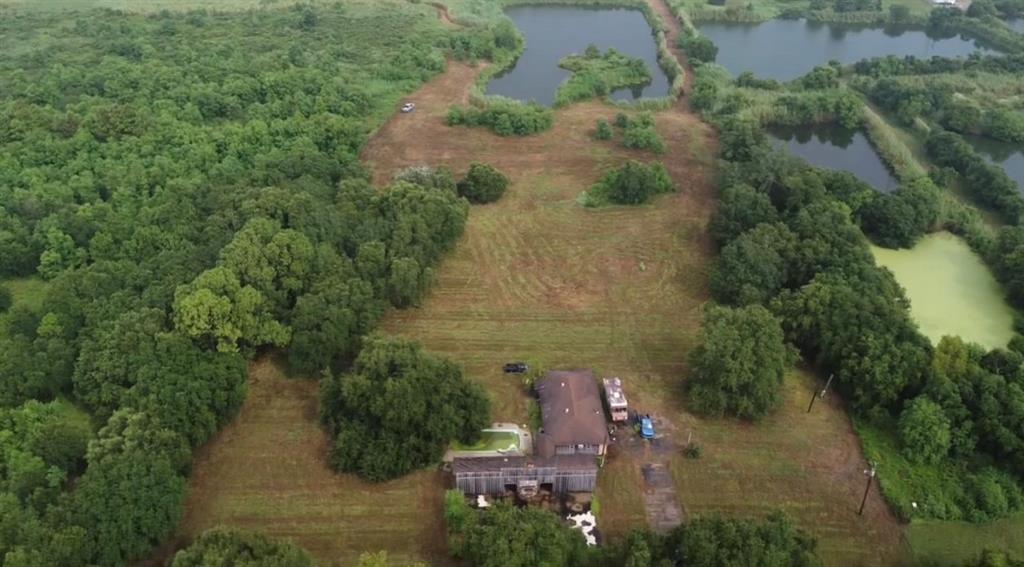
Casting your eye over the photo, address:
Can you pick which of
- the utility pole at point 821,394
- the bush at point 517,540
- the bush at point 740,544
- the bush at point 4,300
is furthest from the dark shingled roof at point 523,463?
the bush at point 4,300

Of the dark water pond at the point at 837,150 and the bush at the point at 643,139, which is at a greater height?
the bush at the point at 643,139

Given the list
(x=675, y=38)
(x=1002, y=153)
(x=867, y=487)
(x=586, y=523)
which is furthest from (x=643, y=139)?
(x=586, y=523)

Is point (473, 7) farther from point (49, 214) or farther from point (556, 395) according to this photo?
point (556, 395)

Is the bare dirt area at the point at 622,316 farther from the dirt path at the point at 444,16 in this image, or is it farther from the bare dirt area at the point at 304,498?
the dirt path at the point at 444,16

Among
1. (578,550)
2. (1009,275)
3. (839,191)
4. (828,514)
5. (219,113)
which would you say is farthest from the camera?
(219,113)

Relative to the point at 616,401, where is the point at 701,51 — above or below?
above

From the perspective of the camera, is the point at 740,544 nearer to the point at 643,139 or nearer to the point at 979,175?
the point at 643,139

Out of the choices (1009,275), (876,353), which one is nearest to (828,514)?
(876,353)
